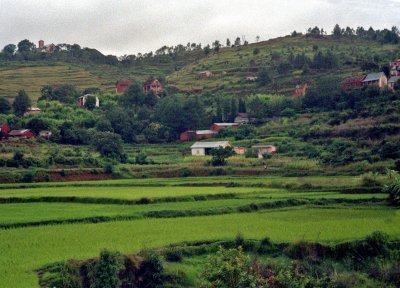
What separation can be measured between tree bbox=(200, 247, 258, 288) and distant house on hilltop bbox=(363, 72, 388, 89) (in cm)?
4261

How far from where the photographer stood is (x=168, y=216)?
22.9 metres

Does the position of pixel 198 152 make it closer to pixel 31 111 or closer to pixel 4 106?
pixel 31 111

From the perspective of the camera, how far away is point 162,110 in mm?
57094

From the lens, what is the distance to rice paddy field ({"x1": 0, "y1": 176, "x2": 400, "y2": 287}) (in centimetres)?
1752

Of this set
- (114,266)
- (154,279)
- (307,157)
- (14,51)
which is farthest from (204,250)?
(14,51)

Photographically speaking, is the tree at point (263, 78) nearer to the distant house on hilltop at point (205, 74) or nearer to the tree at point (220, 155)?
the distant house on hilltop at point (205, 74)

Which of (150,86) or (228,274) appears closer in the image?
(228,274)

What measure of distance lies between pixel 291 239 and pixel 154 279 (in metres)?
4.44

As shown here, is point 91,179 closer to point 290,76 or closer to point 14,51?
point 290,76

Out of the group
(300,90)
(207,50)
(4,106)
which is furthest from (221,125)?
(207,50)

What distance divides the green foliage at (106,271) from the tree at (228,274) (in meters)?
2.48

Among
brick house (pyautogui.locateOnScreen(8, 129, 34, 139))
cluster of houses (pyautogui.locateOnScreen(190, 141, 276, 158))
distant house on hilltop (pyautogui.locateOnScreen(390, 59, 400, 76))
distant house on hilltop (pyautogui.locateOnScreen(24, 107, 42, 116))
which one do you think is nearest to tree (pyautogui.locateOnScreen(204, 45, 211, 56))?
distant house on hilltop (pyautogui.locateOnScreen(24, 107, 42, 116))

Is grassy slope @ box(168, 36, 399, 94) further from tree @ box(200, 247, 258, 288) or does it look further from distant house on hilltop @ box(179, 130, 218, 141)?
tree @ box(200, 247, 258, 288)

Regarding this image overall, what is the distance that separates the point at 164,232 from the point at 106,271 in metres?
4.46
